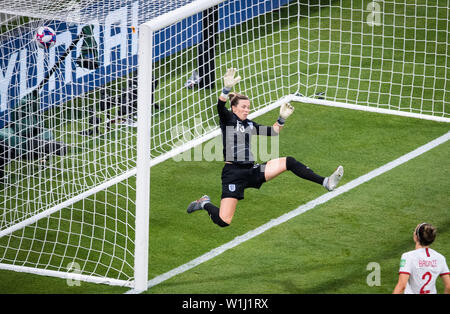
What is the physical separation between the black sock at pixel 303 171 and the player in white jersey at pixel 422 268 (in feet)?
6.35

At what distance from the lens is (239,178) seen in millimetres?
10336

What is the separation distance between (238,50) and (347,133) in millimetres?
2923

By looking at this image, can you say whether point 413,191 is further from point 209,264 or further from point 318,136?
point 209,264

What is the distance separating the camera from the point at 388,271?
32.9 feet

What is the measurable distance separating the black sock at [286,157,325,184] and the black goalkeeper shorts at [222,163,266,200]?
Answer: 15.4 inches

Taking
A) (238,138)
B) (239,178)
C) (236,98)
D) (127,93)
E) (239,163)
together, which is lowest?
(239,178)

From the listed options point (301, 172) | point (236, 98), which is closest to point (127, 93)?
point (236, 98)

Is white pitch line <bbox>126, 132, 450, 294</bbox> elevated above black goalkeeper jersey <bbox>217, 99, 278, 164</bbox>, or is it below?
below

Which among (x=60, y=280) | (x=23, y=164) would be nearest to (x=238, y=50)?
(x=23, y=164)

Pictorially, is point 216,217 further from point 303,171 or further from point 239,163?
point 303,171

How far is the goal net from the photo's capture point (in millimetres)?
10492

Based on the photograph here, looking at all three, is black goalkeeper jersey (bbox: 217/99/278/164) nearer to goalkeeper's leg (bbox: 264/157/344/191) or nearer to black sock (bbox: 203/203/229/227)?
goalkeeper's leg (bbox: 264/157/344/191)

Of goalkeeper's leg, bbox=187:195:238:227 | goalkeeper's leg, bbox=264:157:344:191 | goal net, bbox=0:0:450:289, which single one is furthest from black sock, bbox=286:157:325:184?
goal net, bbox=0:0:450:289

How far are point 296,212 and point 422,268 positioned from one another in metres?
3.44
